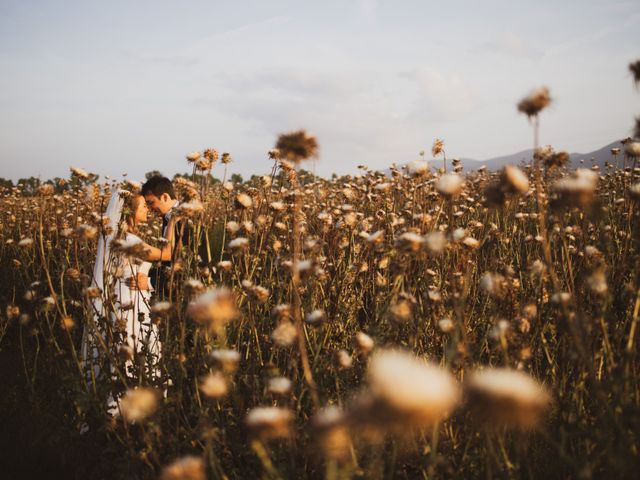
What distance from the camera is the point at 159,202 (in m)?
4.64

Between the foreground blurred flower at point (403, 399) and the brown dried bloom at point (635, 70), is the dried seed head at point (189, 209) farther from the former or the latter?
the brown dried bloom at point (635, 70)

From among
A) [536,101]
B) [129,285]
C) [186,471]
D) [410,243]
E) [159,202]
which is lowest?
[186,471]

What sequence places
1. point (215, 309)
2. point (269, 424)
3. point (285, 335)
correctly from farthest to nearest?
point (285, 335) < point (215, 309) < point (269, 424)

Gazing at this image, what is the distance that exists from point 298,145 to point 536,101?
1147mm

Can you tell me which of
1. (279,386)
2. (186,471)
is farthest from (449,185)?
(186,471)

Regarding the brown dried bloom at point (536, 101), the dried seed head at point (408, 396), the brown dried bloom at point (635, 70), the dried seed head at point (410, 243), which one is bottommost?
the dried seed head at point (408, 396)

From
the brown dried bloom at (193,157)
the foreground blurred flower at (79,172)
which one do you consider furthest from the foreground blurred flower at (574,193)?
the foreground blurred flower at (79,172)

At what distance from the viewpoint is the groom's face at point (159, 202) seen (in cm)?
462

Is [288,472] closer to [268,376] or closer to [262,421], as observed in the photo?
[268,376]

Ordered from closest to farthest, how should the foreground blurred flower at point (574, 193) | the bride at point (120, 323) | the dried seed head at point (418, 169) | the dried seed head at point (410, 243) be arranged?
the foreground blurred flower at point (574, 193) → the dried seed head at point (410, 243) → the bride at point (120, 323) → the dried seed head at point (418, 169)

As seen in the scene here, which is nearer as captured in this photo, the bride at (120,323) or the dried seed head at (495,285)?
the dried seed head at (495,285)

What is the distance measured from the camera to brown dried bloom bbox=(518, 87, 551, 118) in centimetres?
189

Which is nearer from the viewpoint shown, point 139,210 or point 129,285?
point 129,285

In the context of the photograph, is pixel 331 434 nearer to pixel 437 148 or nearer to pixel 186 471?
pixel 186 471
